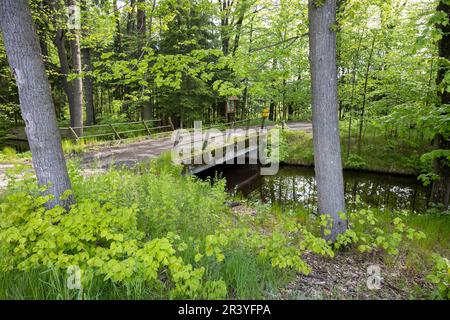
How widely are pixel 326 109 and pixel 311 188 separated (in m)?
7.73

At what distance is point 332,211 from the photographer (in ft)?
12.4

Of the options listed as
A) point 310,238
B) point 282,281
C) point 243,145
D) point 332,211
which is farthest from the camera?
point 243,145

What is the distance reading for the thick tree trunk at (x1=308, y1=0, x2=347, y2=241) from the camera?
3.44 meters

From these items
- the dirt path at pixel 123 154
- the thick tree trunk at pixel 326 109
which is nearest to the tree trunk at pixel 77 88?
the dirt path at pixel 123 154

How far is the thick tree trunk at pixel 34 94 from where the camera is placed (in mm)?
2893

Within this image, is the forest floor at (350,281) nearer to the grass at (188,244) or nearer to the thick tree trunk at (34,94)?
the grass at (188,244)

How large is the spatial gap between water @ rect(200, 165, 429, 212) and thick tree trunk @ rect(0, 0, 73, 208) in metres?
6.49

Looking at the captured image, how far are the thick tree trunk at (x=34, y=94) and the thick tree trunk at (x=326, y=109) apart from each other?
11.4 ft

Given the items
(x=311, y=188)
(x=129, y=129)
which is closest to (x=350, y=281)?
(x=311, y=188)

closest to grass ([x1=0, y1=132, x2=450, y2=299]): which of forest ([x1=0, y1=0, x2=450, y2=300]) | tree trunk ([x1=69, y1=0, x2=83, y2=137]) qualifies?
forest ([x1=0, y1=0, x2=450, y2=300])

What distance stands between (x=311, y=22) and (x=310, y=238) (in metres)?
2.84

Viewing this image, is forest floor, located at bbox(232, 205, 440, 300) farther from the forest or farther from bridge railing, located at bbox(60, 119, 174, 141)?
bridge railing, located at bbox(60, 119, 174, 141)
